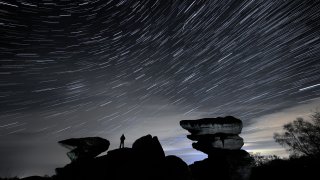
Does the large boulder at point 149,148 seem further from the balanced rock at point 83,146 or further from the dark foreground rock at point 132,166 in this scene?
the balanced rock at point 83,146

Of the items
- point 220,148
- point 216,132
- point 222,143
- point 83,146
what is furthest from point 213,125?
point 83,146

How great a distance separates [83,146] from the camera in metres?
22.1

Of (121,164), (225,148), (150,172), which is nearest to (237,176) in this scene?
(225,148)

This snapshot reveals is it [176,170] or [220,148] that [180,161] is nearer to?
[176,170]

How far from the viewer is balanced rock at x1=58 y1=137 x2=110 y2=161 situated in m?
22.0

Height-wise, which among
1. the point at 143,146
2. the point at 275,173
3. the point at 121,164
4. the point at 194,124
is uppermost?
the point at 194,124

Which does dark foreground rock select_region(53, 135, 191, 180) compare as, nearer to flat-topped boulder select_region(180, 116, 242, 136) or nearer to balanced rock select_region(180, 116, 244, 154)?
flat-topped boulder select_region(180, 116, 242, 136)

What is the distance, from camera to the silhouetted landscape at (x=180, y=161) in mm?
17969

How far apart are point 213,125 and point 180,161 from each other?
6.09 metres

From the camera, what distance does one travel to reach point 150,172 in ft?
58.5

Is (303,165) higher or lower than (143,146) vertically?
lower

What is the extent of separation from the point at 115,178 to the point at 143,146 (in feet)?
11.7

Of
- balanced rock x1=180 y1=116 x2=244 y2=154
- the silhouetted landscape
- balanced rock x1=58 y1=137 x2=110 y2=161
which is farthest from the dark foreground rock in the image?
balanced rock x1=180 y1=116 x2=244 y2=154

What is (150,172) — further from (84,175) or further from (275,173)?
(275,173)
